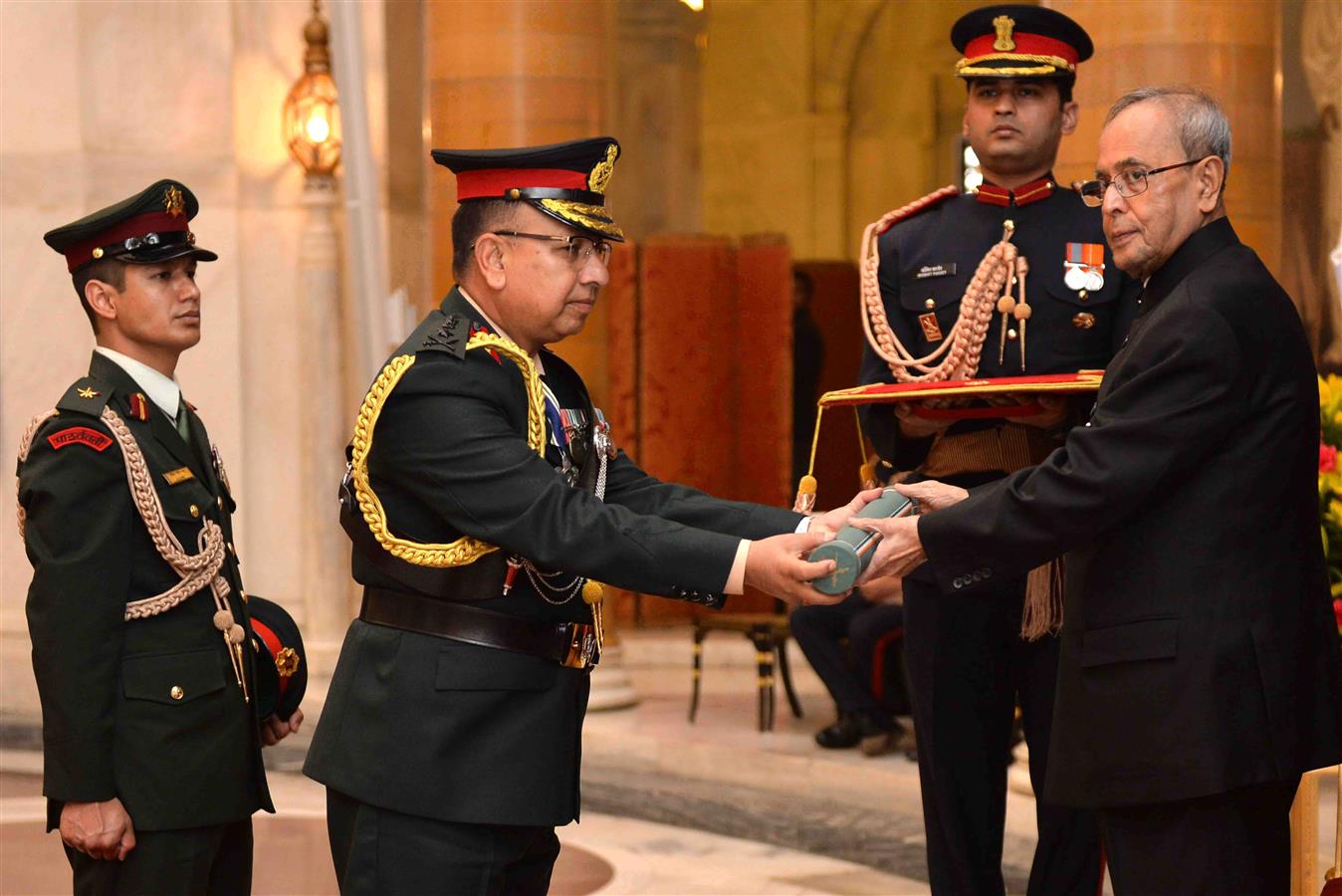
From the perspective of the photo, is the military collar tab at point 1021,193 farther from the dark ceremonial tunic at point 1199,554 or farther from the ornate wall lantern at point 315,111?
the ornate wall lantern at point 315,111

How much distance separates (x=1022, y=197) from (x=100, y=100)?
5171 millimetres

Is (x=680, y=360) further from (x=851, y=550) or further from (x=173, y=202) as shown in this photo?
(x=851, y=550)

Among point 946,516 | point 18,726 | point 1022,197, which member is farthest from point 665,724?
point 946,516

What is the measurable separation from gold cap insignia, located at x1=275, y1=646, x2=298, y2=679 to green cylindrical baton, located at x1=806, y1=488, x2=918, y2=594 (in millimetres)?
1191

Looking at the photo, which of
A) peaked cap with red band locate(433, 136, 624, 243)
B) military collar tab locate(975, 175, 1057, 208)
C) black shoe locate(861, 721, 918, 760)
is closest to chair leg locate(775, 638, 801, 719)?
black shoe locate(861, 721, 918, 760)

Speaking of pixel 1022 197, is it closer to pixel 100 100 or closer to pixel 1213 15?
pixel 1213 15

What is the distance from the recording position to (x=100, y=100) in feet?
26.8

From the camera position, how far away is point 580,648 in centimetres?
310

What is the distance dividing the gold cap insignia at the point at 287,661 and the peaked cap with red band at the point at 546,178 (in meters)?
1.15

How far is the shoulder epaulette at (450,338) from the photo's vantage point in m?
→ 2.99

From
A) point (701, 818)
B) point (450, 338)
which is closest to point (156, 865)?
point (450, 338)

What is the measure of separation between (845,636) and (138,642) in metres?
4.60

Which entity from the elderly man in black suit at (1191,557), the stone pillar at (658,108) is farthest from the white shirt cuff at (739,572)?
the stone pillar at (658,108)

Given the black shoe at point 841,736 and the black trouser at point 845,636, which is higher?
the black trouser at point 845,636
